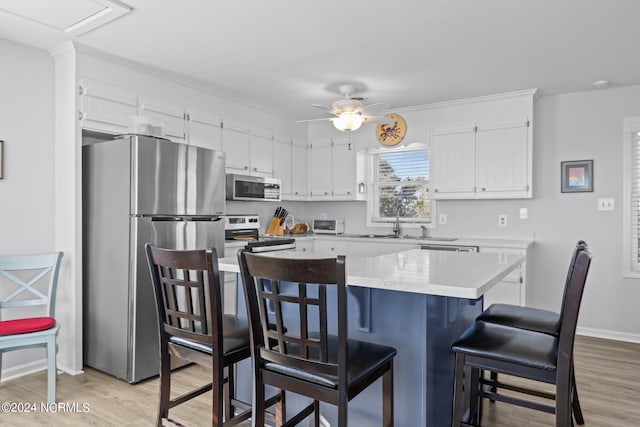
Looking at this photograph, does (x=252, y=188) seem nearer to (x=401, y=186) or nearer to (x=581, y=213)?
(x=401, y=186)

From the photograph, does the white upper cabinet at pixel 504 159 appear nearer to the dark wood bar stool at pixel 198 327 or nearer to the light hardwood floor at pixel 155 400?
the light hardwood floor at pixel 155 400

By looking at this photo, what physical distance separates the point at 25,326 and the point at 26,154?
4.25 feet

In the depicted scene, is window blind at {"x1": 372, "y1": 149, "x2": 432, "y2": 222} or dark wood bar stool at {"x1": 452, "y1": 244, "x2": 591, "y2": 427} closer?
dark wood bar stool at {"x1": 452, "y1": 244, "x2": 591, "y2": 427}

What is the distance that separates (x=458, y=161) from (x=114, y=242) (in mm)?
3484

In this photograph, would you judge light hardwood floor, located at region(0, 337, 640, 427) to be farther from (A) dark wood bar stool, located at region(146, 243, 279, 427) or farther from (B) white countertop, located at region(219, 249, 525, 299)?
(B) white countertop, located at region(219, 249, 525, 299)

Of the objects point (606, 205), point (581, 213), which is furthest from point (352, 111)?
point (606, 205)

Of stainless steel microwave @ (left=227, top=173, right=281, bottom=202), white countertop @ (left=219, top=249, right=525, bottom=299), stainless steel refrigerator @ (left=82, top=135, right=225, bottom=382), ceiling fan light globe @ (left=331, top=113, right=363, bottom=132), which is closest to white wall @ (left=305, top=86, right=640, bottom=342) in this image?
ceiling fan light globe @ (left=331, top=113, right=363, bottom=132)

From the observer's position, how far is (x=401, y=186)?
5371 mm

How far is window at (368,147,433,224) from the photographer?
5207mm

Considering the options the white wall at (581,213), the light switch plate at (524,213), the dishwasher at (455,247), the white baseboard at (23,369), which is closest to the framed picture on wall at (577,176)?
the white wall at (581,213)

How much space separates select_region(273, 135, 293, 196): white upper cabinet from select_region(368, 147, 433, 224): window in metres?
1.07

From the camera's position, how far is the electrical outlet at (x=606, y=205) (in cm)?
415

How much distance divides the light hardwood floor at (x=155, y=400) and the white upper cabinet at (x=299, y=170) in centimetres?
273

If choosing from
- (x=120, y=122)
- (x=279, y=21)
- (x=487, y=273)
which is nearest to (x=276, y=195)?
(x=120, y=122)
